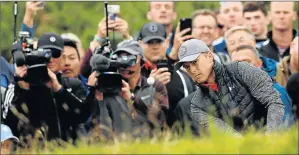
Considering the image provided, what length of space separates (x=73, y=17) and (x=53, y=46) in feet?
41.7

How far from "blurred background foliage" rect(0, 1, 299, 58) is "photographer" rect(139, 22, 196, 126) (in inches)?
374

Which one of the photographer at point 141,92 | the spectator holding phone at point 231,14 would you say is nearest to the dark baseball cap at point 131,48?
the photographer at point 141,92

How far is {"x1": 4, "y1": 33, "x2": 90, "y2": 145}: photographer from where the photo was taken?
38.2 ft

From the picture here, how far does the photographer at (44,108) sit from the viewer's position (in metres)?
11.6

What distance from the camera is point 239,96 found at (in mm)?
10141

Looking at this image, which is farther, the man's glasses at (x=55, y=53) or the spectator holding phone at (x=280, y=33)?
the spectator holding phone at (x=280, y=33)

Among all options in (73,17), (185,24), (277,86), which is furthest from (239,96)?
(73,17)

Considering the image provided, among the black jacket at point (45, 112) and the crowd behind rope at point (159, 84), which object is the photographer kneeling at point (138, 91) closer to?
the crowd behind rope at point (159, 84)

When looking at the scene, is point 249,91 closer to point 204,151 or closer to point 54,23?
point 204,151

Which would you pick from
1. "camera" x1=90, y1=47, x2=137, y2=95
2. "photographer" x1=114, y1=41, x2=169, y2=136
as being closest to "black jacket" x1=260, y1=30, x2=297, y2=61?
"photographer" x1=114, y1=41, x2=169, y2=136

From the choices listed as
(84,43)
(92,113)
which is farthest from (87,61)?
(84,43)

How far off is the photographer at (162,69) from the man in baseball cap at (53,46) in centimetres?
102

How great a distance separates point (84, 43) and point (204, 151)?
17753 millimetres

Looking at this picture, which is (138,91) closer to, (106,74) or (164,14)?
(106,74)
